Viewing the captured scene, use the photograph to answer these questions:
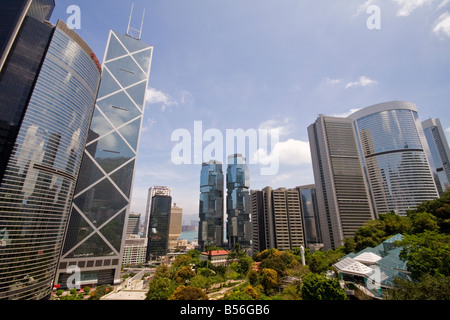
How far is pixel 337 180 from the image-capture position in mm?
54656

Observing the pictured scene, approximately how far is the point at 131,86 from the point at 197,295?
176 ft

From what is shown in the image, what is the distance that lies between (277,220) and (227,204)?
4414 cm

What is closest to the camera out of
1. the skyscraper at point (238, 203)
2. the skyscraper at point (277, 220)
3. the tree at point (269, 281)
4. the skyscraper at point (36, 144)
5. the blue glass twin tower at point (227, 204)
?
the tree at point (269, 281)

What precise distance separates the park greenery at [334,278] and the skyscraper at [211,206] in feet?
168

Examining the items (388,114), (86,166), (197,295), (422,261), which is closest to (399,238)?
(422,261)

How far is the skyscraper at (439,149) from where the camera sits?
2987 inches

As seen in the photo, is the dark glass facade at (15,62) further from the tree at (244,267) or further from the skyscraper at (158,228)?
the skyscraper at (158,228)

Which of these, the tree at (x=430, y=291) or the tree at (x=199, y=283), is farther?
the tree at (x=199, y=283)

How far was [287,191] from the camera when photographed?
206 ft

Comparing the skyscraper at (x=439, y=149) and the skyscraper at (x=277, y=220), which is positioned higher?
the skyscraper at (x=439, y=149)

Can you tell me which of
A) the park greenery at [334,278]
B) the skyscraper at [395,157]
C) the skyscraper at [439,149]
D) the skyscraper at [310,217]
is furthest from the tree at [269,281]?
the skyscraper at [439,149]
